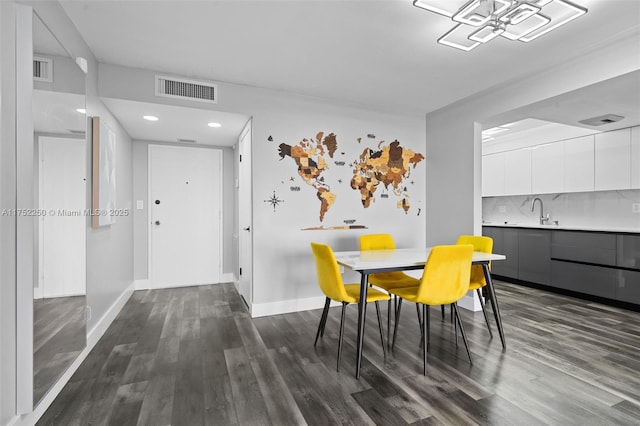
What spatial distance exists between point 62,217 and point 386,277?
269 cm

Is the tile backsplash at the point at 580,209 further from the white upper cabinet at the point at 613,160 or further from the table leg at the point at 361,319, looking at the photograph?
the table leg at the point at 361,319

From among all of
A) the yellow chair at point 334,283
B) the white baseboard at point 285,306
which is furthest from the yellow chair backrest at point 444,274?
the white baseboard at point 285,306

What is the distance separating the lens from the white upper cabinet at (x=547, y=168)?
5051 mm

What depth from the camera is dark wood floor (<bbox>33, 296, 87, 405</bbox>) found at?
69.1 inches

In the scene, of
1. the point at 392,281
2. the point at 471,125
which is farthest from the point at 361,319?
the point at 471,125

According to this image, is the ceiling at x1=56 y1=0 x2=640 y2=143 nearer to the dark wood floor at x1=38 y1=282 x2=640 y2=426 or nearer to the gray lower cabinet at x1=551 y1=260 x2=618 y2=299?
the dark wood floor at x1=38 y1=282 x2=640 y2=426

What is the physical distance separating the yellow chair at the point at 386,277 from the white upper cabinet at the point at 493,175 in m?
3.53

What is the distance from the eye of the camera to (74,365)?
2.33 meters

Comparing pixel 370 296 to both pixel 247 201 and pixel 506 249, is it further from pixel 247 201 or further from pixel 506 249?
pixel 506 249

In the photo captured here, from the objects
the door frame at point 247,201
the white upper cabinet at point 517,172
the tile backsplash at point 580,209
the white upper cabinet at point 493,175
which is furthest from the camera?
the white upper cabinet at point 493,175

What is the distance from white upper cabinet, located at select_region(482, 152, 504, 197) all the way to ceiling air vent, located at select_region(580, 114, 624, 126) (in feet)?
5.84

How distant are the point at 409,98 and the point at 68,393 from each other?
13.6ft

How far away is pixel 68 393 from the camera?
2074 millimetres

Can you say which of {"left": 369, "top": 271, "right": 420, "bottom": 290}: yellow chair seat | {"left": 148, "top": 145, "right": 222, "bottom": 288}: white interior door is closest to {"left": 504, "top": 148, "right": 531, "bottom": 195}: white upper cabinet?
{"left": 369, "top": 271, "right": 420, "bottom": 290}: yellow chair seat
